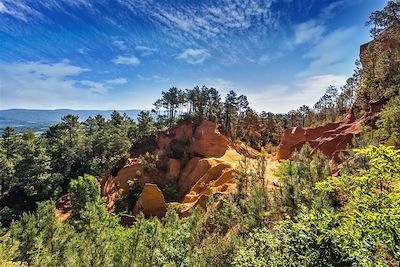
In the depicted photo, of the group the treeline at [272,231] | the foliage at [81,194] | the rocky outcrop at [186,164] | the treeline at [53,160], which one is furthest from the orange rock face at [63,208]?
the treeline at [272,231]

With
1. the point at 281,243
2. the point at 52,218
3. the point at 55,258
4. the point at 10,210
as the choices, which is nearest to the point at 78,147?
the point at 10,210

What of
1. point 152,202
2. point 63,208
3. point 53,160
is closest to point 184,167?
point 152,202

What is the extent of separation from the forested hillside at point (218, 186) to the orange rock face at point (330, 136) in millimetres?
255

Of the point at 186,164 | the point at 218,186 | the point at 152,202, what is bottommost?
the point at 152,202

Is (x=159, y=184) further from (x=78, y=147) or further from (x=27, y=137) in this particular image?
(x=27, y=137)

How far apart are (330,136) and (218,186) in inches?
822

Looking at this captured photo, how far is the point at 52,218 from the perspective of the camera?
30.7 m

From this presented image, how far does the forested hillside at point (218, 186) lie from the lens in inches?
300

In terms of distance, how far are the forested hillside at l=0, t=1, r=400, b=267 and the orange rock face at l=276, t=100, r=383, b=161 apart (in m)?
0.26

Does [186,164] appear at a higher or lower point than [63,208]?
higher

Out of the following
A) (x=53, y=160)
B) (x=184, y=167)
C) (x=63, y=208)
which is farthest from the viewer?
(x=53, y=160)

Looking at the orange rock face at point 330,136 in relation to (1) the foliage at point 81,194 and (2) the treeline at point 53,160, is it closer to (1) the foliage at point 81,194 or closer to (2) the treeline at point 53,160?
(2) the treeline at point 53,160

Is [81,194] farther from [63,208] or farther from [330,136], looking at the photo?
[330,136]

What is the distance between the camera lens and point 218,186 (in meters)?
41.6
